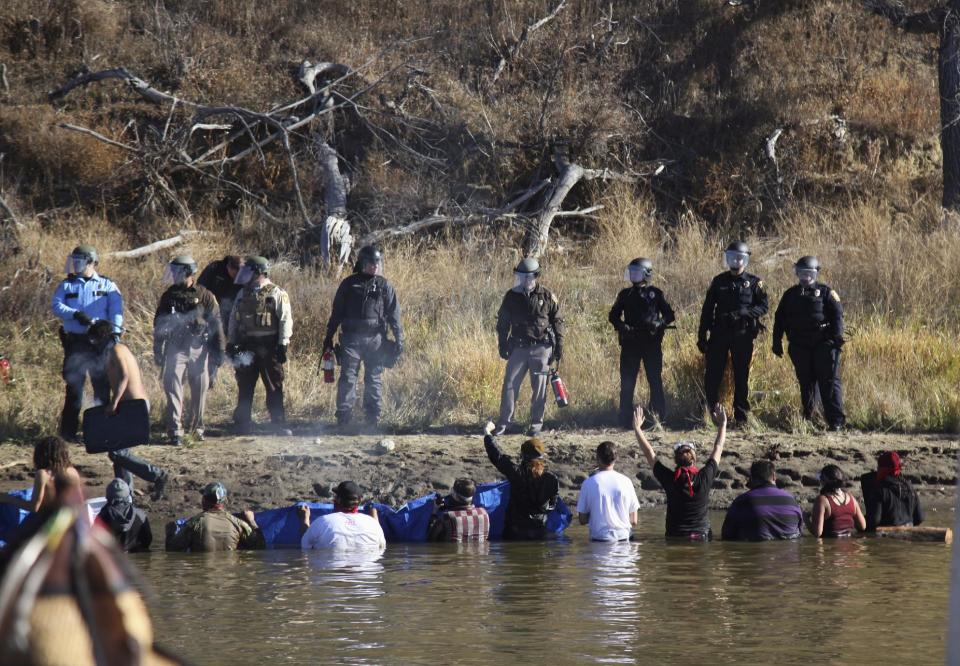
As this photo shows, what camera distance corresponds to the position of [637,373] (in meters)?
15.5

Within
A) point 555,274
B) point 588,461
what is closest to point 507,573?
point 588,461

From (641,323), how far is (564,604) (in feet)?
18.6

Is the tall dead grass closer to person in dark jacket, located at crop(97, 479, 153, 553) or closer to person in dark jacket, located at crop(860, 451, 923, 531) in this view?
person in dark jacket, located at crop(860, 451, 923, 531)

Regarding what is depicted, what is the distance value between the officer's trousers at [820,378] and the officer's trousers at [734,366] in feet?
1.79

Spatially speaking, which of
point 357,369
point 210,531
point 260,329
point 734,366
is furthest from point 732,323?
point 210,531

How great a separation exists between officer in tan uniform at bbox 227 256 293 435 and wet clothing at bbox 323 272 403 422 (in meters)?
0.50

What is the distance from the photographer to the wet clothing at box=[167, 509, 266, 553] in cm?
1160

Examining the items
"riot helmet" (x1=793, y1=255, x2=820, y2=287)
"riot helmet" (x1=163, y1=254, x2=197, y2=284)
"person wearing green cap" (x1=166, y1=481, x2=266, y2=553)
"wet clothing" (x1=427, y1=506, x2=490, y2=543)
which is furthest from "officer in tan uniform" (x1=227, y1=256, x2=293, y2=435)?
"riot helmet" (x1=793, y1=255, x2=820, y2=287)

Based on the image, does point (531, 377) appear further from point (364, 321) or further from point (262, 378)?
point (262, 378)

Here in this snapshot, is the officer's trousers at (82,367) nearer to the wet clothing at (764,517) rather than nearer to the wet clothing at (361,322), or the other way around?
the wet clothing at (361,322)

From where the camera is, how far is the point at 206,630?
8.82 metres

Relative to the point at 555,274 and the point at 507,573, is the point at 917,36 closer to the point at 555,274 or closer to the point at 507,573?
the point at 555,274

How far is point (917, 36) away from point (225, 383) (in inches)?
684

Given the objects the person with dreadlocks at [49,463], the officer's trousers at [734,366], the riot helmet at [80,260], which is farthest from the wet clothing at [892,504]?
the riot helmet at [80,260]
